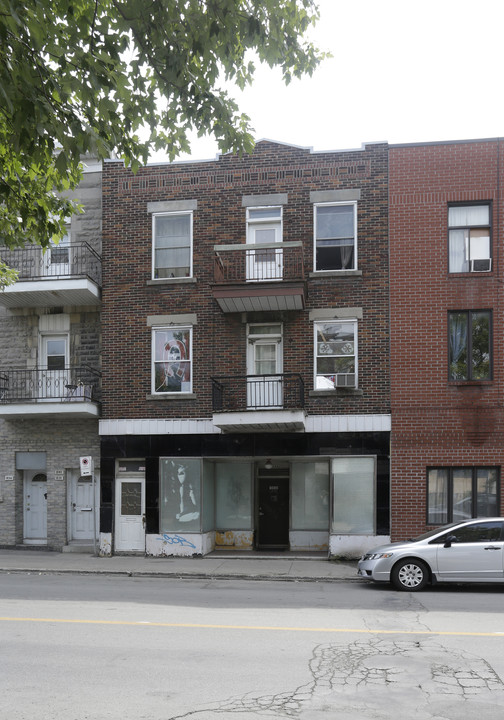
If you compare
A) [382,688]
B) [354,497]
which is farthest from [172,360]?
[382,688]

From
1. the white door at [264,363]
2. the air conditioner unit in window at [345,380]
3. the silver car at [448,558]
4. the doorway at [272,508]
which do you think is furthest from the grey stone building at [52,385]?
the silver car at [448,558]

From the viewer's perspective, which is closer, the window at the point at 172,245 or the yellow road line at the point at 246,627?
the yellow road line at the point at 246,627

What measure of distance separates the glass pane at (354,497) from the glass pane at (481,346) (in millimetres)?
3331

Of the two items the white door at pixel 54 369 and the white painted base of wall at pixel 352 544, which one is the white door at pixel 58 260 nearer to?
the white door at pixel 54 369

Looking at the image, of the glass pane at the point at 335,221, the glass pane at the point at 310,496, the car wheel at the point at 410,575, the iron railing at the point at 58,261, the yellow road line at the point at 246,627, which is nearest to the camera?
the yellow road line at the point at 246,627

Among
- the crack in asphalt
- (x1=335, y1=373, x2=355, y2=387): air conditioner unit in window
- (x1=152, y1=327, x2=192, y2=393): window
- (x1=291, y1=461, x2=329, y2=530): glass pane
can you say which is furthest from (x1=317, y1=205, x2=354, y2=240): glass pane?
the crack in asphalt

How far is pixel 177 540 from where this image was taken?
18203 millimetres

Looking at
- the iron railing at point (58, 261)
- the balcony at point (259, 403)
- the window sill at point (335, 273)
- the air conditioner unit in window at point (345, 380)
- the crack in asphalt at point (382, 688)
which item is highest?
the iron railing at point (58, 261)

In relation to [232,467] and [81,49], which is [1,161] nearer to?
[81,49]

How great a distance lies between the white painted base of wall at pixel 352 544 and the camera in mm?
17344

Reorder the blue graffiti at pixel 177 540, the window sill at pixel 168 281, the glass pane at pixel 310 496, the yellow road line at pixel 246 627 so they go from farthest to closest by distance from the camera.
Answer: the glass pane at pixel 310 496
the window sill at pixel 168 281
the blue graffiti at pixel 177 540
the yellow road line at pixel 246 627

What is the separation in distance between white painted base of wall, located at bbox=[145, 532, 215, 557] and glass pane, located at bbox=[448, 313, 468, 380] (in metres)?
7.38

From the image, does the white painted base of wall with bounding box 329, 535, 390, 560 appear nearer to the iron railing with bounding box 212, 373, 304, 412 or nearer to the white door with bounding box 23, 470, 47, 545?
the iron railing with bounding box 212, 373, 304, 412

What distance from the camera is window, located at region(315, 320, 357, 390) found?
1802cm
